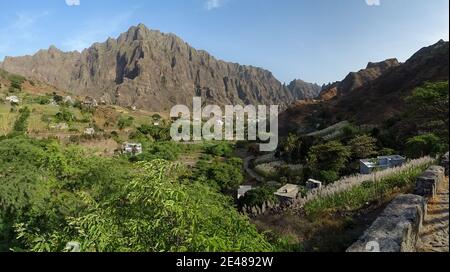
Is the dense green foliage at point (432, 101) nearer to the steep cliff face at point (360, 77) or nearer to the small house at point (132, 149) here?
the small house at point (132, 149)

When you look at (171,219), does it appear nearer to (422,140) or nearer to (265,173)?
(422,140)

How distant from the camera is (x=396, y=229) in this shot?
6570 mm

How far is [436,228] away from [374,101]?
2358 inches

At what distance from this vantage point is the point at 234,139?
81750 millimetres

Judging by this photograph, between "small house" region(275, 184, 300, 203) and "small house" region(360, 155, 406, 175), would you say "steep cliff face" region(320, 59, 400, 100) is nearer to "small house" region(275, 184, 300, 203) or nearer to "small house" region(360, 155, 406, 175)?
"small house" region(360, 155, 406, 175)

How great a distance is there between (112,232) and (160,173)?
47.6 inches

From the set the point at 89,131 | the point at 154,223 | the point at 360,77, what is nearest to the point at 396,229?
the point at 154,223

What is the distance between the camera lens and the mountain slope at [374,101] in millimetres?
57812

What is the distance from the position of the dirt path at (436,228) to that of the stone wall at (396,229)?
0.13 meters

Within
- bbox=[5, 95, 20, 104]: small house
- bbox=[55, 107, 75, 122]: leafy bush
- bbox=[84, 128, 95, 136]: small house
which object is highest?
bbox=[5, 95, 20, 104]: small house

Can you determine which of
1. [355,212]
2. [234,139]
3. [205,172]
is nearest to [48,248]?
[355,212]

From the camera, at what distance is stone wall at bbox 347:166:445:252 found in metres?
5.94

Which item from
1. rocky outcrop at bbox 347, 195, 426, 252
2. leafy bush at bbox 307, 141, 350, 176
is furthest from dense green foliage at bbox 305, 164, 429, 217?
leafy bush at bbox 307, 141, 350, 176

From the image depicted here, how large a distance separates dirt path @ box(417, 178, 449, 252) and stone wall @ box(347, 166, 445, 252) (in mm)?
132
